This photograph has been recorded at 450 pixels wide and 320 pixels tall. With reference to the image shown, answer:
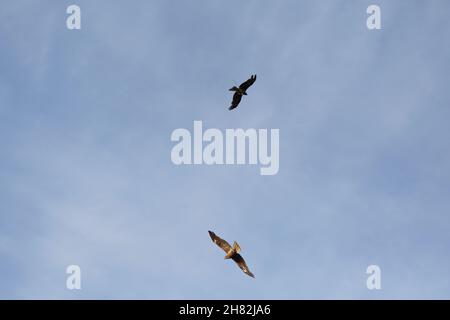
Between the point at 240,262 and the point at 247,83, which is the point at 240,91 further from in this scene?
the point at 240,262

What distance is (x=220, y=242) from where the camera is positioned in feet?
148

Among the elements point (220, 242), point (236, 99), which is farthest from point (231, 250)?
point (236, 99)

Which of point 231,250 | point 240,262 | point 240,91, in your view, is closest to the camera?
point 231,250

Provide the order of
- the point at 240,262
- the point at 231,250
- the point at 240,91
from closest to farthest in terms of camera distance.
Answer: the point at 231,250
the point at 240,262
the point at 240,91

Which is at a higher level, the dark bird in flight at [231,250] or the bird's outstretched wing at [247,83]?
the bird's outstretched wing at [247,83]

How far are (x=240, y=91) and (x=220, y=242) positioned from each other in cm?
1123

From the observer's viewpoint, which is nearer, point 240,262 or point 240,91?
point 240,262

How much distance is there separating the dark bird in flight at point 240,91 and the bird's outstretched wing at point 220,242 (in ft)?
31.2

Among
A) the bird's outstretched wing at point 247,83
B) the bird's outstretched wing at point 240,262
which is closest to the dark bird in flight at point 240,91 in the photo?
the bird's outstretched wing at point 247,83

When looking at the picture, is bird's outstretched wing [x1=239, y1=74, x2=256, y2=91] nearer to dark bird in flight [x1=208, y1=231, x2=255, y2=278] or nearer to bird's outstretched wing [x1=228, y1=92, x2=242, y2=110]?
bird's outstretched wing [x1=228, y1=92, x2=242, y2=110]

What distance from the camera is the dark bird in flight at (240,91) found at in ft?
155

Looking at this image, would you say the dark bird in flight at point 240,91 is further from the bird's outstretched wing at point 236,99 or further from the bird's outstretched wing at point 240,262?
the bird's outstretched wing at point 240,262

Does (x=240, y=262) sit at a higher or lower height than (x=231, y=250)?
lower
